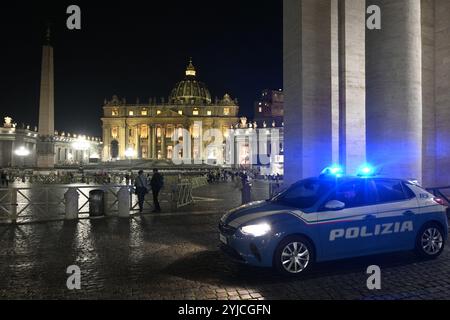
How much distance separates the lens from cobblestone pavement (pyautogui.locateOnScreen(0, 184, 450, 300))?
210 inches

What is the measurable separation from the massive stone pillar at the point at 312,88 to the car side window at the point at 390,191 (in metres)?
5.15

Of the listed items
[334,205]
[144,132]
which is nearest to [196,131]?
[144,132]

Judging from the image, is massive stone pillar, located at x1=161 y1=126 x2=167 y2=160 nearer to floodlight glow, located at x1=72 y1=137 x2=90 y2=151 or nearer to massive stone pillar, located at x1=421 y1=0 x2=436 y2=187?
floodlight glow, located at x1=72 y1=137 x2=90 y2=151

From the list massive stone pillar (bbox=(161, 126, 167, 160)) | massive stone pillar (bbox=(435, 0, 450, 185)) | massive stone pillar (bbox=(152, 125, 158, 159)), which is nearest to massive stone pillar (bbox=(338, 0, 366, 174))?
massive stone pillar (bbox=(435, 0, 450, 185))

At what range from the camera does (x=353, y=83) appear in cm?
1205

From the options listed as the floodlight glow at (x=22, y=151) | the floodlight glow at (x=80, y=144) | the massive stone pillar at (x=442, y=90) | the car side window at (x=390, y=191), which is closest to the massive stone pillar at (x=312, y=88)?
the massive stone pillar at (x=442, y=90)

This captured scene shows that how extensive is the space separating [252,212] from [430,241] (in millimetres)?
3589

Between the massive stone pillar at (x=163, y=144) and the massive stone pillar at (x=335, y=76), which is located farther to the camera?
the massive stone pillar at (x=163, y=144)

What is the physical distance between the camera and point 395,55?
1123 centimetres

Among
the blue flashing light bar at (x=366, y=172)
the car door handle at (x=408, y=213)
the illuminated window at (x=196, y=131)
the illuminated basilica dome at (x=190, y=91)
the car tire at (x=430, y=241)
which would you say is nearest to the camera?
the car door handle at (x=408, y=213)

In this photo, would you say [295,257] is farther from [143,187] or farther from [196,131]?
[196,131]

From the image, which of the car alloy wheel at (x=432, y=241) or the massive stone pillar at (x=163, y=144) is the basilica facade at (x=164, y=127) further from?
the car alloy wheel at (x=432, y=241)

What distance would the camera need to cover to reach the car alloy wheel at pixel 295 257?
6082mm

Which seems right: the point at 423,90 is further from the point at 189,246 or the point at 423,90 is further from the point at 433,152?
the point at 189,246
